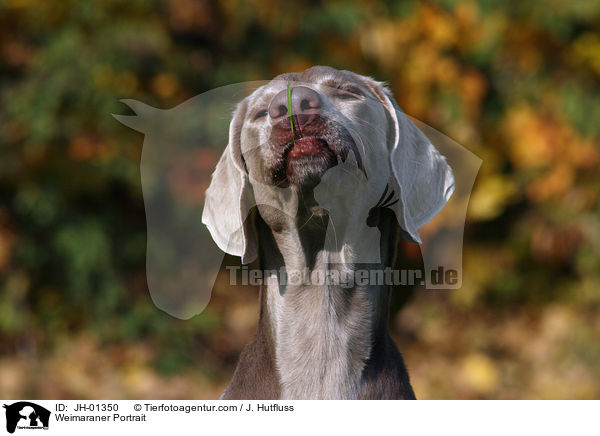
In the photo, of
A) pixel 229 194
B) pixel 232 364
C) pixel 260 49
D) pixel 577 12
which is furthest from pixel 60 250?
pixel 577 12

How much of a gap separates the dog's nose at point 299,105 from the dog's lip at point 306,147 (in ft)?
0.18

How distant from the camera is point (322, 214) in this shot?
87.3 inches

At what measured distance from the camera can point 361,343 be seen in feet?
7.55

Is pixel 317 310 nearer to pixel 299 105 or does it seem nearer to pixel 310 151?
pixel 310 151

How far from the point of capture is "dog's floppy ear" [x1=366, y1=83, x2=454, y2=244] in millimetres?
2035

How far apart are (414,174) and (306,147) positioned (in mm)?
366

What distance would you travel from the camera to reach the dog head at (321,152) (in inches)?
76.4

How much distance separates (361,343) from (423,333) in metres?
4.68

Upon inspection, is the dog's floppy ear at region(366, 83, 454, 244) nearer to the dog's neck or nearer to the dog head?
the dog head

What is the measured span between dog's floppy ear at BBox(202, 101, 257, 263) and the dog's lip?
8.2 inches
